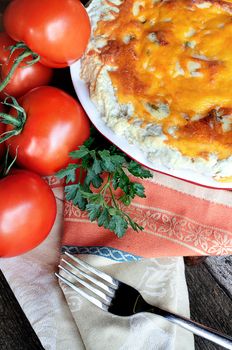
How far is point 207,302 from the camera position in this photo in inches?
45.0

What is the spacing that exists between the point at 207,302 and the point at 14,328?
431mm

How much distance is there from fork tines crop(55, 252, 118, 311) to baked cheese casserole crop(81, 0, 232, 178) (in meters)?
0.28

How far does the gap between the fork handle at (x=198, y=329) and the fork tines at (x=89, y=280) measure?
0.32ft

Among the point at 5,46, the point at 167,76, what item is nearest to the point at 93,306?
the point at 167,76

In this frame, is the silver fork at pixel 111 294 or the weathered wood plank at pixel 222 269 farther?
the weathered wood plank at pixel 222 269

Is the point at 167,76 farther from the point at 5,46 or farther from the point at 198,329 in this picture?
the point at 198,329

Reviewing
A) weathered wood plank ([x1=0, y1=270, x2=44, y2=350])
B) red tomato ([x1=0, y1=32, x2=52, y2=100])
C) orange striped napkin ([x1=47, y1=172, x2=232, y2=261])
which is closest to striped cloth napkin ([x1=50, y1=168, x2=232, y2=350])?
orange striped napkin ([x1=47, y1=172, x2=232, y2=261])

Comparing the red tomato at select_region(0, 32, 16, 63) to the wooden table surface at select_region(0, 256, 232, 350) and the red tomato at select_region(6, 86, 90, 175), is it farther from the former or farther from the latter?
the wooden table surface at select_region(0, 256, 232, 350)

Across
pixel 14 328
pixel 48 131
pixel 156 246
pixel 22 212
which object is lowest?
pixel 14 328

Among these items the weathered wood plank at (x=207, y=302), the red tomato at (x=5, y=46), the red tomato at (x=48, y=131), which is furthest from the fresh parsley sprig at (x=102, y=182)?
the red tomato at (x=5, y=46)

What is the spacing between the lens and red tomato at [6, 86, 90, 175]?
3.64ft

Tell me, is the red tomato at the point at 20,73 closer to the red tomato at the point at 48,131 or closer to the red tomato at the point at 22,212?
the red tomato at the point at 48,131

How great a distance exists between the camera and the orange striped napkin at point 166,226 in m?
1.15

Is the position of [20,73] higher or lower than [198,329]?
higher
